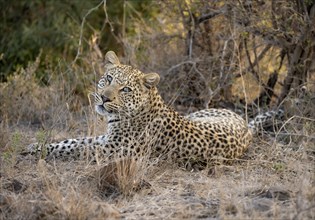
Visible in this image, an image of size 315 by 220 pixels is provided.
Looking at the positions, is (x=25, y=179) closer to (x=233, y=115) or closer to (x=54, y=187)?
(x=54, y=187)

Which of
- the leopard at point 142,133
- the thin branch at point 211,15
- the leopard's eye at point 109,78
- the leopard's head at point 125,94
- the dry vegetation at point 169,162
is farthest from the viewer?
the thin branch at point 211,15

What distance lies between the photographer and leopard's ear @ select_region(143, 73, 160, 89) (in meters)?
8.03

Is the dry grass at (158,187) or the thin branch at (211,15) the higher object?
the thin branch at (211,15)

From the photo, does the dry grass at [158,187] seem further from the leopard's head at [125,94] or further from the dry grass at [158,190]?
the leopard's head at [125,94]

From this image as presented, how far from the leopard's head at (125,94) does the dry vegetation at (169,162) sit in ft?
1.93

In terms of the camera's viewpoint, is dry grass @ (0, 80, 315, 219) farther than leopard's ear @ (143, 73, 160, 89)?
No

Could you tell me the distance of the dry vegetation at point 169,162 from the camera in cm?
598

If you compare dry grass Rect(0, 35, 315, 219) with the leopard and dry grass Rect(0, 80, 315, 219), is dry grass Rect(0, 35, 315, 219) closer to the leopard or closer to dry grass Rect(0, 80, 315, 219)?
dry grass Rect(0, 80, 315, 219)

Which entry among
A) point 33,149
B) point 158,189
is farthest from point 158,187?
point 33,149

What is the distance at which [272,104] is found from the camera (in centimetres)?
1068

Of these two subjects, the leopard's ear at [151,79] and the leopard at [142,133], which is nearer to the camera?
the leopard at [142,133]

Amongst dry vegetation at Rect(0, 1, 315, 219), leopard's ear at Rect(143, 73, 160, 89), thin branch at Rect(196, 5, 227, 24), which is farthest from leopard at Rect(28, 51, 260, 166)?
thin branch at Rect(196, 5, 227, 24)

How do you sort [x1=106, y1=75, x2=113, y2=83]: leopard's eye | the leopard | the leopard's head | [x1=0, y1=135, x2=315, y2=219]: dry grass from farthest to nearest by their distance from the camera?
[x1=106, y1=75, x2=113, y2=83]: leopard's eye
the leopard's head
the leopard
[x1=0, y1=135, x2=315, y2=219]: dry grass

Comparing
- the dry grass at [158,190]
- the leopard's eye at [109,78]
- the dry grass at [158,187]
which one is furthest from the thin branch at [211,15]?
the dry grass at [158,190]
